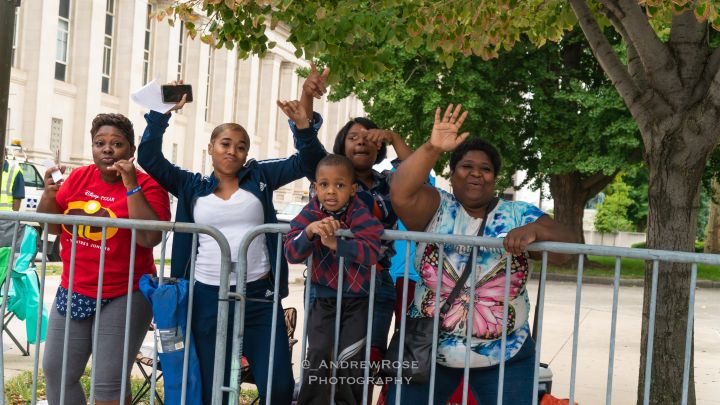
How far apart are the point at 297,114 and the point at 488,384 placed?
1.73m

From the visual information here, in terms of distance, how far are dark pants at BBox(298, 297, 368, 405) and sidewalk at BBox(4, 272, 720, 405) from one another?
412 centimetres

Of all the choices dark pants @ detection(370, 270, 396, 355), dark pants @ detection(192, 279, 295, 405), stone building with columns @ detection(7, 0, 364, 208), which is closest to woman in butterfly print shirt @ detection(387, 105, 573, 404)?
dark pants @ detection(370, 270, 396, 355)

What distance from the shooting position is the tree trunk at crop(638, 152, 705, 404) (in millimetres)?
5336

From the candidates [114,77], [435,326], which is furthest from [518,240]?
[114,77]

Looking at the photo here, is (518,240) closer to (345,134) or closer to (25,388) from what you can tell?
(345,134)

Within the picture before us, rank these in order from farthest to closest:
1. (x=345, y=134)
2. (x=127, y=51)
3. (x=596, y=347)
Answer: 1. (x=127, y=51)
2. (x=596, y=347)
3. (x=345, y=134)

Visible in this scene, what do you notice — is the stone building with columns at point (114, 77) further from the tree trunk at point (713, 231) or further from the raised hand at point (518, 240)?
the tree trunk at point (713, 231)

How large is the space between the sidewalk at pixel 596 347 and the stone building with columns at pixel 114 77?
946 cm

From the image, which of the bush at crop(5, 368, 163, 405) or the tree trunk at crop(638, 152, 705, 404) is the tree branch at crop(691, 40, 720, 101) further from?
the bush at crop(5, 368, 163, 405)

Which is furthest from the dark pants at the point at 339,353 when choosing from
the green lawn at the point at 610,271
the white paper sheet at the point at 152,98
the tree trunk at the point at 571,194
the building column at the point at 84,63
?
the building column at the point at 84,63

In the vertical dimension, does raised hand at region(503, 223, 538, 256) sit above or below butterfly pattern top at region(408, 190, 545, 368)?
above

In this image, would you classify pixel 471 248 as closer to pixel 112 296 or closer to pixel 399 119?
pixel 112 296

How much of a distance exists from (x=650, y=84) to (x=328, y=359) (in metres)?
2.83

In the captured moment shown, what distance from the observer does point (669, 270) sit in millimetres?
5371
